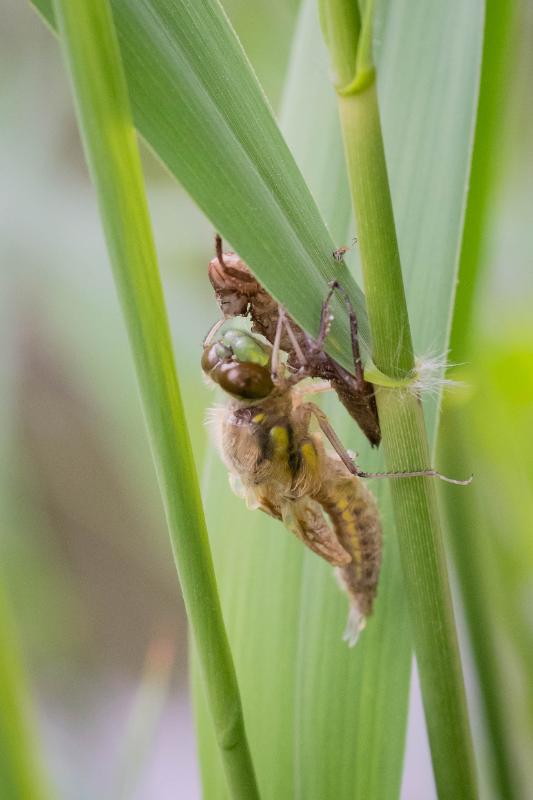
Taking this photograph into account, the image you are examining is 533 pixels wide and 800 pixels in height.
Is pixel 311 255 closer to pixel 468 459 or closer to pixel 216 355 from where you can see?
pixel 216 355

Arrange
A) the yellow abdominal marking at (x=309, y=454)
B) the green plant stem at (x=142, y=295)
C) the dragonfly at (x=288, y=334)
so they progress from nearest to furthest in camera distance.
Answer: the green plant stem at (x=142, y=295) < the dragonfly at (x=288, y=334) < the yellow abdominal marking at (x=309, y=454)

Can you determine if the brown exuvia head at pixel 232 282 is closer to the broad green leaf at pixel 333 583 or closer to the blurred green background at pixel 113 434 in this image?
the broad green leaf at pixel 333 583

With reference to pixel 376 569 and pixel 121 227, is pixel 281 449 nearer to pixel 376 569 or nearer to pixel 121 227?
pixel 376 569

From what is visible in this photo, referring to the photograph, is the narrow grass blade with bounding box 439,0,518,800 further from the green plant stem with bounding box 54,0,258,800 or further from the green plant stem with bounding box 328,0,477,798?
the green plant stem with bounding box 54,0,258,800

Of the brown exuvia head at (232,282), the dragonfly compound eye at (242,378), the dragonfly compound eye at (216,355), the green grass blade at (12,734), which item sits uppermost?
the brown exuvia head at (232,282)

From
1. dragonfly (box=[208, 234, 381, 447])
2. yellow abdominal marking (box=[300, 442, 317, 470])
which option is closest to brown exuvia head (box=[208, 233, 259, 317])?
dragonfly (box=[208, 234, 381, 447])

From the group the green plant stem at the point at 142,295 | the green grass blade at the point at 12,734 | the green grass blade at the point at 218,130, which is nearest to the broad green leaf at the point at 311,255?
the green grass blade at the point at 218,130
